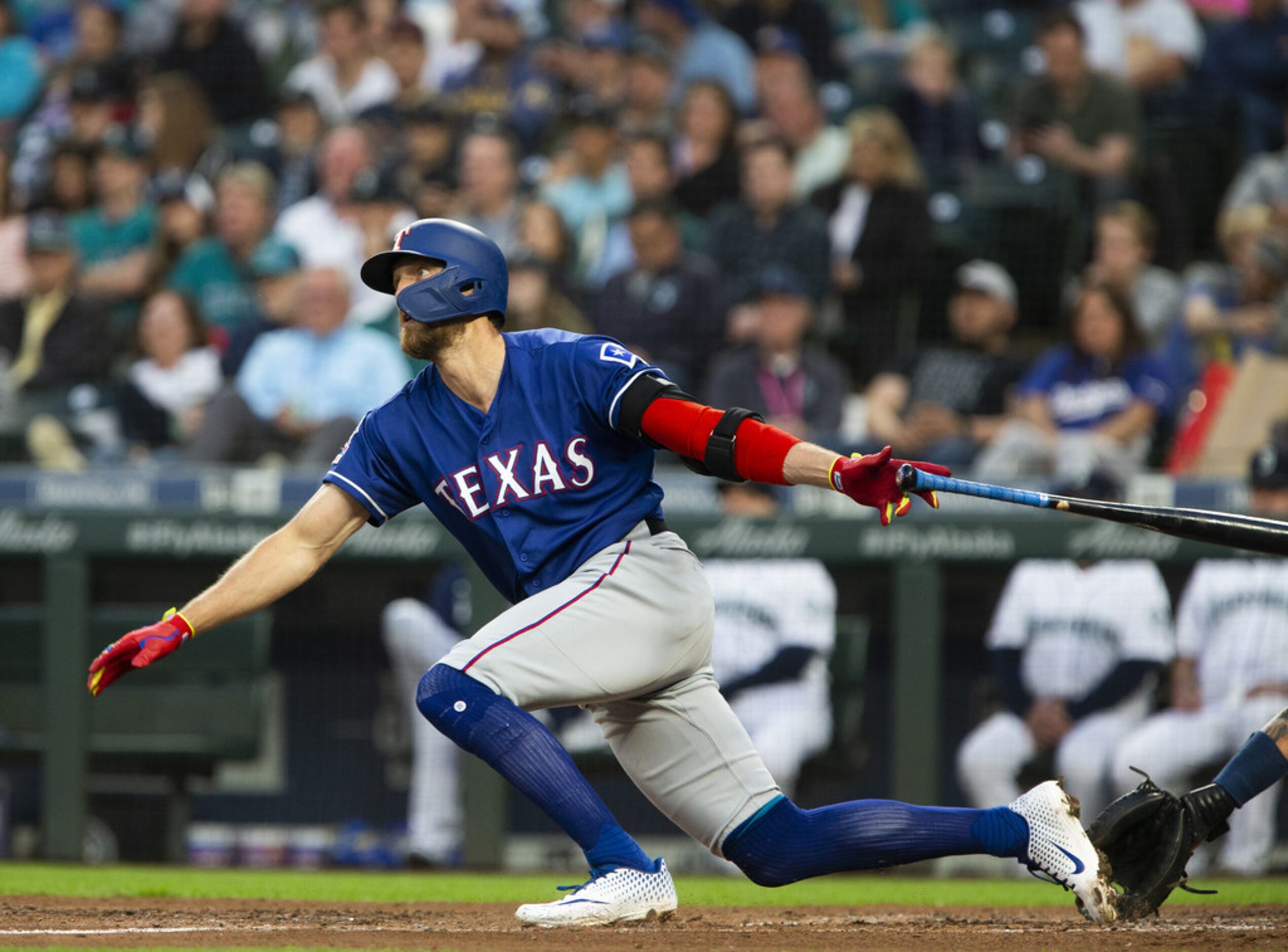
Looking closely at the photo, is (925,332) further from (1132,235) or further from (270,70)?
(270,70)

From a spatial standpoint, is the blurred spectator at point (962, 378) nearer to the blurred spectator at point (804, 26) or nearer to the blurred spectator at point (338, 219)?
the blurred spectator at point (804, 26)

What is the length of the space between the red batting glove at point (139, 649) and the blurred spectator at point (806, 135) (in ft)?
19.3

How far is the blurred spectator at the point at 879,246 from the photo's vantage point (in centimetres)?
819

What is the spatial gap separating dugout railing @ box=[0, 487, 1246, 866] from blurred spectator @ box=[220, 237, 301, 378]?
5.38ft

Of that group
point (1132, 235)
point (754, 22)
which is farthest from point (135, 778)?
point (754, 22)

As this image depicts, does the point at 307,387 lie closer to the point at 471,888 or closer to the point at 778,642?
the point at 778,642

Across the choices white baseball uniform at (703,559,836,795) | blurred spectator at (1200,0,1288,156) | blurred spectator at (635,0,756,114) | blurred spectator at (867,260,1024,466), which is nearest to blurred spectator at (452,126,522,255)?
blurred spectator at (635,0,756,114)

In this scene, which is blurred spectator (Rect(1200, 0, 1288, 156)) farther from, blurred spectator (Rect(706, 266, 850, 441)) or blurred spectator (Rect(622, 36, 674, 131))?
blurred spectator (Rect(622, 36, 674, 131))

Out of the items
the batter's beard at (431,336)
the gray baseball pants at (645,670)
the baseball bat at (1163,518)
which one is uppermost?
the batter's beard at (431,336)

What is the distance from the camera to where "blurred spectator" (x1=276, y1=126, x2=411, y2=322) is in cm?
883

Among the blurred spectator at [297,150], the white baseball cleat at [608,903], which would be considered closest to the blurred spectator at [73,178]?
the blurred spectator at [297,150]

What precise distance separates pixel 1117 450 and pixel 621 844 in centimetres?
421

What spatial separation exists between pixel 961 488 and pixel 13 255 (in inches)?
303

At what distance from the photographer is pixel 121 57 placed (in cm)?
1088
